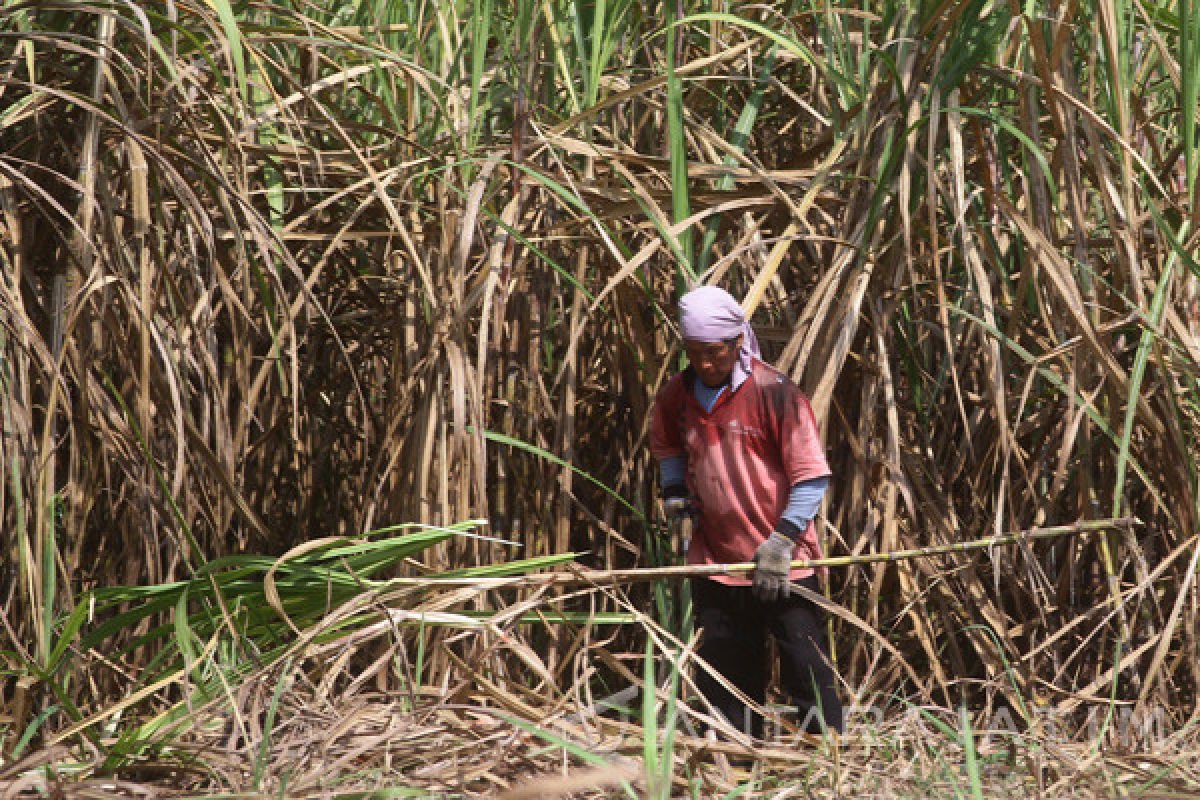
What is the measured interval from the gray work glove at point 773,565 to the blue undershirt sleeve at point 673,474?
0.24 m

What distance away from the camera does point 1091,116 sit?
267 cm

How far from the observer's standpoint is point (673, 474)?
289 centimetres

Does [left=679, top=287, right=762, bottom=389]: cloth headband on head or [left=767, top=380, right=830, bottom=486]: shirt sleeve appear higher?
[left=679, top=287, right=762, bottom=389]: cloth headband on head

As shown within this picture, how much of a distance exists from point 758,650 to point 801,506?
0.38 m

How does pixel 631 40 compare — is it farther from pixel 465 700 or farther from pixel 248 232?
pixel 465 700

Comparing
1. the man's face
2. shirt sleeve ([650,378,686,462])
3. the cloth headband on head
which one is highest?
the cloth headband on head

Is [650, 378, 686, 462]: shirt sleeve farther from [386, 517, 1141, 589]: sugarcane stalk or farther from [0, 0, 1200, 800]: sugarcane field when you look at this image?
[386, 517, 1141, 589]: sugarcane stalk

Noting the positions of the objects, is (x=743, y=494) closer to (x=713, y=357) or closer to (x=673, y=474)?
(x=673, y=474)

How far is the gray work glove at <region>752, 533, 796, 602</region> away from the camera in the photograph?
2678 millimetres

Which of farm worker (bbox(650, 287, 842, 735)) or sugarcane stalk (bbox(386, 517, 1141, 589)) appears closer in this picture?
sugarcane stalk (bbox(386, 517, 1141, 589))

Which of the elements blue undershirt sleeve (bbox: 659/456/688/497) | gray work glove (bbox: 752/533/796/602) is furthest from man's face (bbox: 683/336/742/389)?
gray work glove (bbox: 752/533/796/602)

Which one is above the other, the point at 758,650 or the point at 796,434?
the point at 796,434

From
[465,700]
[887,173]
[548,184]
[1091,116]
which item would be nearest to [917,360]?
[887,173]

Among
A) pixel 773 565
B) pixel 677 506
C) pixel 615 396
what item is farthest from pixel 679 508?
pixel 615 396
